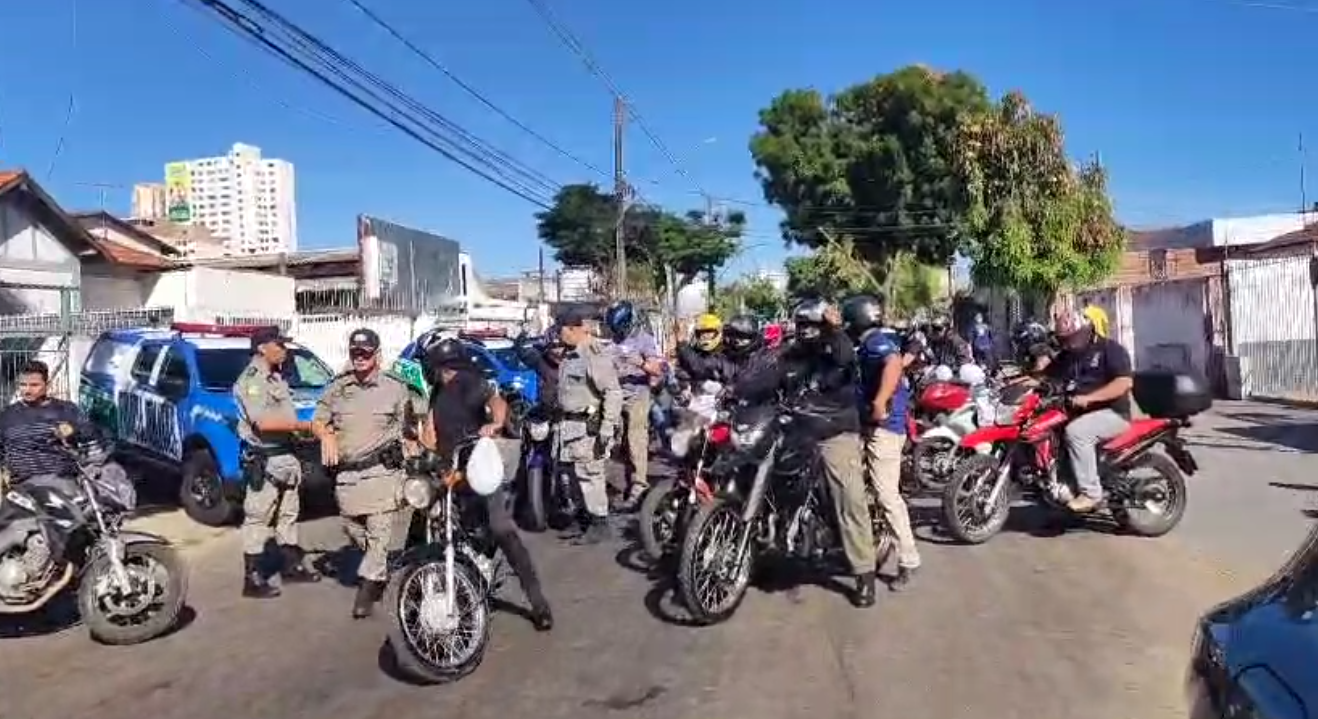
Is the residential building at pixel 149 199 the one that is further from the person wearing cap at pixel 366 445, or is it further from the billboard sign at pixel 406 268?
the person wearing cap at pixel 366 445

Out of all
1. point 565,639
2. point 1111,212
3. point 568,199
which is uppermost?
point 568,199

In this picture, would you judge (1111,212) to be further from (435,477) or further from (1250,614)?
(1250,614)

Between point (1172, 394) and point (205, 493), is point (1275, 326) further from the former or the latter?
point (205, 493)

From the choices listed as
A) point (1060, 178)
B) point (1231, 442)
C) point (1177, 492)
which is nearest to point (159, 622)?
point (1177, 492)

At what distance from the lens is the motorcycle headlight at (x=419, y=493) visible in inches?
235

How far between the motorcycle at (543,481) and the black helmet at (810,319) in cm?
330

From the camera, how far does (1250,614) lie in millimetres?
2635

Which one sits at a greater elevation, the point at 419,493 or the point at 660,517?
the point at 419,493

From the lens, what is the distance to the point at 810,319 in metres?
7.16

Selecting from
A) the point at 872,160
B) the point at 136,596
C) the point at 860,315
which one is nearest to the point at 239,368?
the point at 136,596

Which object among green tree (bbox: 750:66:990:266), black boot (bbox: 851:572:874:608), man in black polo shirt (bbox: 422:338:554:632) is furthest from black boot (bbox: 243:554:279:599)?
green tree (bbox: 750:66:990:266)

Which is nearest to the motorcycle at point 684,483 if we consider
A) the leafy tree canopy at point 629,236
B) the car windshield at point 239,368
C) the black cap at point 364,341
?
the black cap at point 364,341

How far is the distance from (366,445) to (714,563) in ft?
6.85

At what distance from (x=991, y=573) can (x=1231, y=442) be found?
8591 mm
